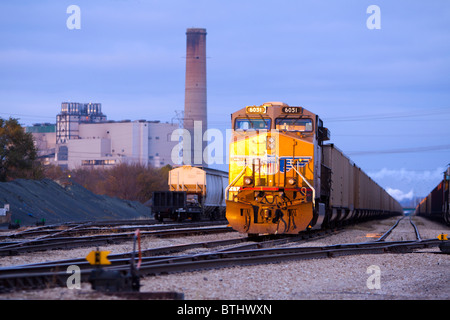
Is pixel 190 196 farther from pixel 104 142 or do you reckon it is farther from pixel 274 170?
pixel 104 142

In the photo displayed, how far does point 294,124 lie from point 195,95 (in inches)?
A: 3254

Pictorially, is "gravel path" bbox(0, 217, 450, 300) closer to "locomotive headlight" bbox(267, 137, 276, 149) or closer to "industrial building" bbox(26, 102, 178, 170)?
"locomotive headlight" bbox(267, 137, 276, 149)

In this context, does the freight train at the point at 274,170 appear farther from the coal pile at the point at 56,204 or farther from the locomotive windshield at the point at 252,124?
the coal pile at the point at 56,204

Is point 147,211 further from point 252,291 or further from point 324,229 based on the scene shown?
point 252,291

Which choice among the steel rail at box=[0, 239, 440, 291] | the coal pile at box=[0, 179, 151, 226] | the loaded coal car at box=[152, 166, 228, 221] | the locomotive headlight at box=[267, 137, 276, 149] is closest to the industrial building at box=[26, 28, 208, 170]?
the coal pile at box=[0, 179, 151, 226]

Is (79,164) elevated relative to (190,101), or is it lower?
lower

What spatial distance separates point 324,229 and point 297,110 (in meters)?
8.01

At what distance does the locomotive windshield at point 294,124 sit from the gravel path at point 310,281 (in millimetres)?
5447

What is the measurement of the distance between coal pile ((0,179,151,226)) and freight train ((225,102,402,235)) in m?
18.1

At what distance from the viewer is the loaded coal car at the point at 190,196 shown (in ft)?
116

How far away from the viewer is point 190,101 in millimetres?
101375

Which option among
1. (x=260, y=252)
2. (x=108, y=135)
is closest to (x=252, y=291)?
(x=260, y=252)

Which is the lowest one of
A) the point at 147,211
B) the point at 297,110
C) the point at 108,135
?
the point at 147,211

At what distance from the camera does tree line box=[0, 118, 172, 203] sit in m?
53.8
